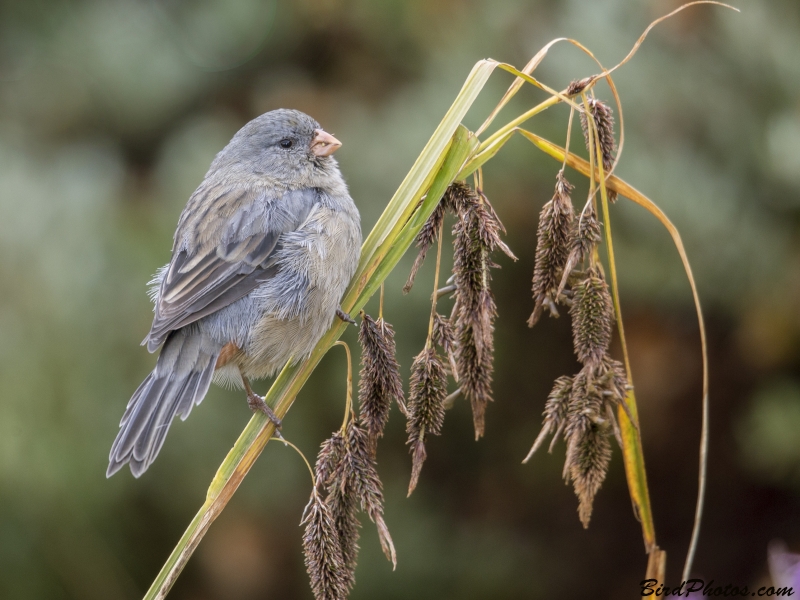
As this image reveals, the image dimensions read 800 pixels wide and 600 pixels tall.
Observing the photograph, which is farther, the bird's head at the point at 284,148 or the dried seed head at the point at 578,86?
the bird's head at the point at 284,148

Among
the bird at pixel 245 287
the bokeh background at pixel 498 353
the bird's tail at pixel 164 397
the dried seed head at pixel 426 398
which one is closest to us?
the dried seed head at pixel 426 398

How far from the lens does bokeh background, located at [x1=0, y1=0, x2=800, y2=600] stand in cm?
393

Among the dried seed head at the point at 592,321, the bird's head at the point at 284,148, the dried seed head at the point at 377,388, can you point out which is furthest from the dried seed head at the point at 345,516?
the bird's head at the point at 284,148

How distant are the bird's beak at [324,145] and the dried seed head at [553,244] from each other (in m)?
1.55

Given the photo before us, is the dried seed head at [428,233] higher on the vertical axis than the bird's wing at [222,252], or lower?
higher

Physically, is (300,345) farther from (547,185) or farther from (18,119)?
(18,119)

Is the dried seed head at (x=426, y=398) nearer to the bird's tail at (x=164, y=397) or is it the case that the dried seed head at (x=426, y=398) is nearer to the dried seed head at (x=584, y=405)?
the dried seed head at (x=584, y=405)

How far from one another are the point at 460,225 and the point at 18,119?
4661mm

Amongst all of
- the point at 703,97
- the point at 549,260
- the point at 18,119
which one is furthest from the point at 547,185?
the point at 18,119

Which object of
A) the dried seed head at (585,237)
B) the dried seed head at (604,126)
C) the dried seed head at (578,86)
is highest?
the dried seed head at (578,86)

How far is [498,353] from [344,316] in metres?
2.08

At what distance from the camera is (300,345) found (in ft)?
8.66

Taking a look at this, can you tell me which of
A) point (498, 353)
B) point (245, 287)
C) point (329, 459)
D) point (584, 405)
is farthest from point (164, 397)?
point (498, 353)

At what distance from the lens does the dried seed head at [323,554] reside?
1632 mm
